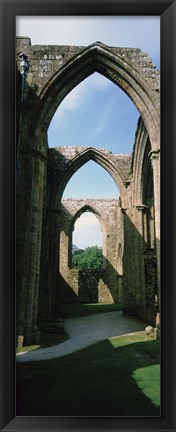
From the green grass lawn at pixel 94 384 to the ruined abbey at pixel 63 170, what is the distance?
5.43 ft

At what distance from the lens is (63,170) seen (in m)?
13.0

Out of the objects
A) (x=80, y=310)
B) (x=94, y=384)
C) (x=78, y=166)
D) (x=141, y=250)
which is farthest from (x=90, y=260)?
(x=94, y=384)

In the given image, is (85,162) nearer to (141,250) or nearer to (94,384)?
(141,250)

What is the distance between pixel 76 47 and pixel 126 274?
26.1ft

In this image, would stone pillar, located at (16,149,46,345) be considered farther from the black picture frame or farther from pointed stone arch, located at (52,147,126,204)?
pointed stone arch, located at (52,147,126,204)

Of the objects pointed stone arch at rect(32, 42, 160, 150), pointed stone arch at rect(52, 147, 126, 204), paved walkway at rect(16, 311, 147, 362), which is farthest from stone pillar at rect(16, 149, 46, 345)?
pointed stone arch at rect(52, 147, 126, 204)

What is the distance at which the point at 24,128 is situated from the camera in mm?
7000

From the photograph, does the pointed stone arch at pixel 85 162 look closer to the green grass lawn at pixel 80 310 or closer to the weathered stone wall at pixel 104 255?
the green grass lawn at pixel 80 310

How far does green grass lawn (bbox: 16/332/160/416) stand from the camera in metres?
2.96
